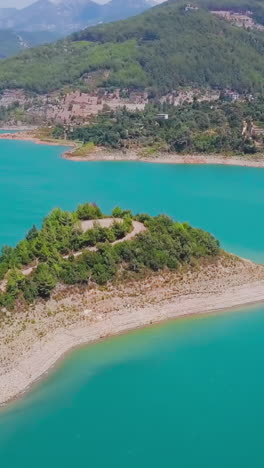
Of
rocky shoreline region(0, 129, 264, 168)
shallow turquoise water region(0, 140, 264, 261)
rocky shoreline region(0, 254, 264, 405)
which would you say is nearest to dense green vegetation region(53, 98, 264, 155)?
rocky shoreline region(0, 129, 264, 168)

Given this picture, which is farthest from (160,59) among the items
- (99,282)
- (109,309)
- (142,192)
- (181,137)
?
(109,309)

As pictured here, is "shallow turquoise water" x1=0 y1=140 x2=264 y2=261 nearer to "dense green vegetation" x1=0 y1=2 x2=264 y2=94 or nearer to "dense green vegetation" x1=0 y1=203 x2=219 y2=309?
"dense green vegetation" x1=0 y1=203 x2=219 y2=309

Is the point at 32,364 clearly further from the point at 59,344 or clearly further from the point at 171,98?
the point at 171,98

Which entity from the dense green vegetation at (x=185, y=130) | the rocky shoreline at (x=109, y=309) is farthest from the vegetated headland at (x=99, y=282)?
the dense green vegetation at (x=185, y=130)

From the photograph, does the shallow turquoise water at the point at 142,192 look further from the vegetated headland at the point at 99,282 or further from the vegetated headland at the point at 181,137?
the vegetated headland at the point at 99,282

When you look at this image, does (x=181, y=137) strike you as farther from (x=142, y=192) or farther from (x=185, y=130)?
(x=142, y=192)
